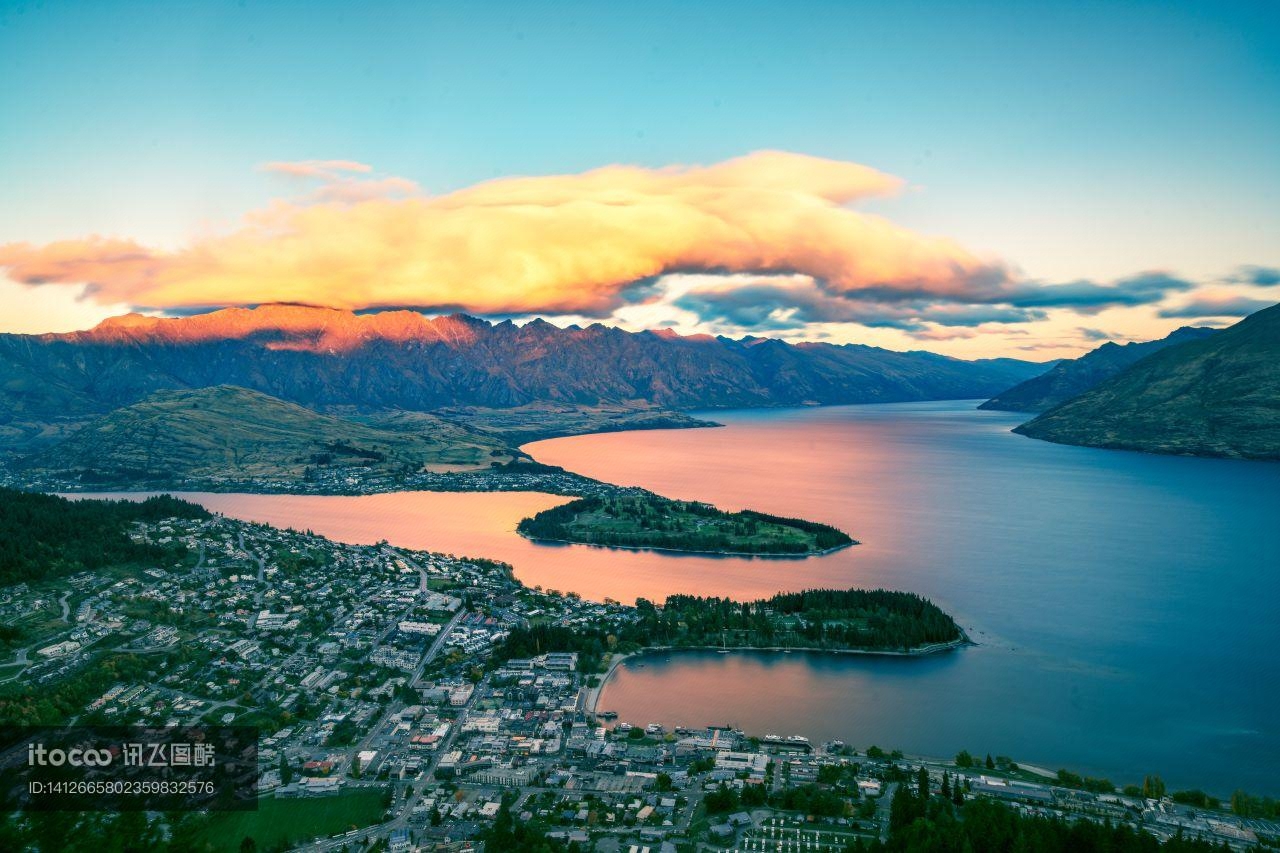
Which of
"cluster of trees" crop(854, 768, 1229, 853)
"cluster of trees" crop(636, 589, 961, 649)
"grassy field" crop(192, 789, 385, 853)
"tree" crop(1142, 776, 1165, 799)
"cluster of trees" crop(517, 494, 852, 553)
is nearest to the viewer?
"cluster of trees" crop(854, 768, 1229, 853)

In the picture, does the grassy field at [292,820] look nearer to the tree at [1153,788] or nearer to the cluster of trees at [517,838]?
the cluster of trees at [517,838]

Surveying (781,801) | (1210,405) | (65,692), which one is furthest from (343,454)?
(1210,405)

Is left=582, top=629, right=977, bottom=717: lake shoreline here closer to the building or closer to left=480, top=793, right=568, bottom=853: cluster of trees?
the building

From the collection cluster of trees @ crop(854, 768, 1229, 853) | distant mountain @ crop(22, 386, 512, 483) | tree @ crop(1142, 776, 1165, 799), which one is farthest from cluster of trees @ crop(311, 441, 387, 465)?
tree @ crop(1142, 776, 1165, 799)

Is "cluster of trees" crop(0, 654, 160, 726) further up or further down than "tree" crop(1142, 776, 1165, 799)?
further up

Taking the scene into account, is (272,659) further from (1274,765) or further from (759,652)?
(1274,765)

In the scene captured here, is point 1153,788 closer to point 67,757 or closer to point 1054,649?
point 1054,649
